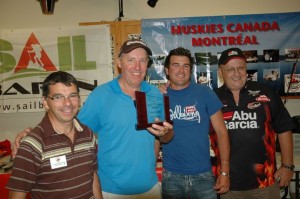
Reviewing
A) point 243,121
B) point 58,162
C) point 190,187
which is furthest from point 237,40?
point 58,162

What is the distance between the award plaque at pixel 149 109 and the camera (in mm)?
1778

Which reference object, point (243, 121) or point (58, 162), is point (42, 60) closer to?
point (58, 162)

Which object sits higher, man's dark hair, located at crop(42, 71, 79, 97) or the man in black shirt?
man's dark hair, located at crop(42, 71, 79, 97)


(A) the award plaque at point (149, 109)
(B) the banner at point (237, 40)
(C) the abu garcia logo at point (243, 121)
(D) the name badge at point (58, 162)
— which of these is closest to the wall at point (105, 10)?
(B) the banner at point (237, 40)

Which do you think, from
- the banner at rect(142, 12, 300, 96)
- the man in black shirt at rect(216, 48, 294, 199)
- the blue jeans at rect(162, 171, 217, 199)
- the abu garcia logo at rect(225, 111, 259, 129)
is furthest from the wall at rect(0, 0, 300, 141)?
the blue jeans at rect(162, 171, 217, 199)

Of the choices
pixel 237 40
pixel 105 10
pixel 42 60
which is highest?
pixel 105 10

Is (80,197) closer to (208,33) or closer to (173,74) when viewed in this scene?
(173,74)

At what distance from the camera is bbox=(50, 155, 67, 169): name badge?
4.81 ft

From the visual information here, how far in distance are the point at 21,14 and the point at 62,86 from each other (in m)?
3.22

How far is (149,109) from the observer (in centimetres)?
184

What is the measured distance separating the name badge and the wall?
3051 mm

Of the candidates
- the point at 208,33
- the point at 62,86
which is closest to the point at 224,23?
the point at 208,33

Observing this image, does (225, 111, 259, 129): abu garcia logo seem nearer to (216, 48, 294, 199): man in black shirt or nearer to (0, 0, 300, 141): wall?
(216, 48, 294, 199): man in black shirt

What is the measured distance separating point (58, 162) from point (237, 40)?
3.37 meters
